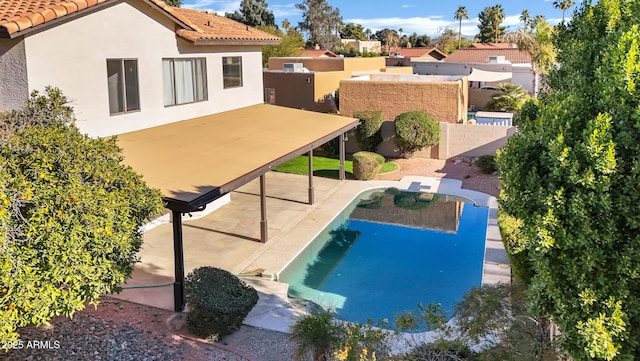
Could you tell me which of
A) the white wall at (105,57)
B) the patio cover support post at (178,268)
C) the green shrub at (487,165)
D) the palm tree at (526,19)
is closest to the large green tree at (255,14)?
the palm tree at (526,19)

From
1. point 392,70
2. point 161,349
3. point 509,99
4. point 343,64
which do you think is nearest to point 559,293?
point 161,349

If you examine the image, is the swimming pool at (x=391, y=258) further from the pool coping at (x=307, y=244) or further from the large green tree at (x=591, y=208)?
the large green tree at (x=591, y=208)

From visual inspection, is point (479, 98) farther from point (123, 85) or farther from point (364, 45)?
point (364, 45)

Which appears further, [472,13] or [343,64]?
[472,13]

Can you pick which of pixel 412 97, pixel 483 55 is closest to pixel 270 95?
pixel 412 97

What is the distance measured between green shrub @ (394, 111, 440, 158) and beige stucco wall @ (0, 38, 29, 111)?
22.9m

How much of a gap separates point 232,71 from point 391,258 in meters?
12.1

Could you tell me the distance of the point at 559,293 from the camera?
6.29 metres

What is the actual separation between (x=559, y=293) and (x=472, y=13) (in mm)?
150539

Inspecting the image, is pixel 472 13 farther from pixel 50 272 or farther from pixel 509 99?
pixel 50 272

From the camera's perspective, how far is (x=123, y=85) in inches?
759

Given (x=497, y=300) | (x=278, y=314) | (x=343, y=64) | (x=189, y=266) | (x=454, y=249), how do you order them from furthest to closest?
(x=343, y=64) → (x=454, y=249) → (x=189, y=266) → (x=278, y=314) → (x=497, y=300)

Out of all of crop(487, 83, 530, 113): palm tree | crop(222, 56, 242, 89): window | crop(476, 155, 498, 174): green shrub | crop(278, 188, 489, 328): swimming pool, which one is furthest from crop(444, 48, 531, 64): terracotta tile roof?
crop(222, 56, 242, 89): window

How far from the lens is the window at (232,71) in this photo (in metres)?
25.9
